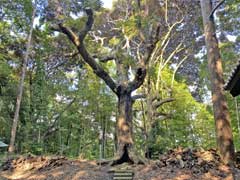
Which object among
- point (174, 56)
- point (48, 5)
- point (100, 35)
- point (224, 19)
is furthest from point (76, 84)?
point (224, 19)

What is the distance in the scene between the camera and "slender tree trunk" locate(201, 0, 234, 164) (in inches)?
270

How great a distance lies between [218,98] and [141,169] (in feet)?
8.48

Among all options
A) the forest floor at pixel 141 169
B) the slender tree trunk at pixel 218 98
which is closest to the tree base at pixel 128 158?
the forest floor at pixel 141 169

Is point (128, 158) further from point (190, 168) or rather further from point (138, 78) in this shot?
point (138, 78)

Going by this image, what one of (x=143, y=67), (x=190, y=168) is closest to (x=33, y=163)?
(x=143, y=67)

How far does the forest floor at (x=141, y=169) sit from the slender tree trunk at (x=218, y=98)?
352 millimetres

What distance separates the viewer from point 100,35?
1380cm

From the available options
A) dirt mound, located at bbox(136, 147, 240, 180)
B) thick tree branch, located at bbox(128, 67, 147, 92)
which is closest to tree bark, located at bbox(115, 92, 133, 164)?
thick tree branch, located at bbox(128, 67, 147, 92)

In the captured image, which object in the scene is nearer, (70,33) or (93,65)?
(70,33)

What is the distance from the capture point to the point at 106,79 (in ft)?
28.3

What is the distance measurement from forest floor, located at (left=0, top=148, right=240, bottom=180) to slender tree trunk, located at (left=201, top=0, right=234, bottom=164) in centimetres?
35

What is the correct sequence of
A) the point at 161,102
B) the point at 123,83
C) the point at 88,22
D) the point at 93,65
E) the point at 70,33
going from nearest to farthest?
the point at 88,22 < the point at 70,33 < the point at 93,65 < the point at 123,83 < the point at 161,102

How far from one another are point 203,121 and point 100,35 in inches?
263

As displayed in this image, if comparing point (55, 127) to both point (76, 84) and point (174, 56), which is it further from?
point (174, 56)
